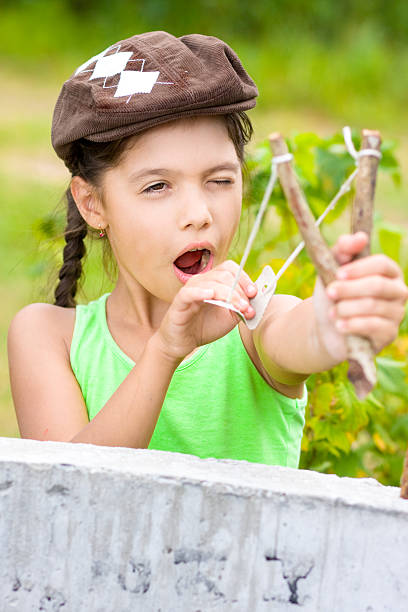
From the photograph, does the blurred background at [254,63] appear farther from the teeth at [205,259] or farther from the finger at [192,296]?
the finger at [192,296]

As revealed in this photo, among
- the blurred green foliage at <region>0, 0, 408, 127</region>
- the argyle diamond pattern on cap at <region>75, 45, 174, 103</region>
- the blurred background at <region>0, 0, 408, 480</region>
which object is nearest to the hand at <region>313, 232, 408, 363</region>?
the argyle diamond pattern on cap at <region>75, 45, 174, 103</region>

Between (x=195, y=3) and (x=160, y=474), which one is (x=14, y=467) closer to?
(x=160, y=474)

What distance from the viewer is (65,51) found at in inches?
398

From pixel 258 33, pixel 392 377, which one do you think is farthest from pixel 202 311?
pixel 258 33

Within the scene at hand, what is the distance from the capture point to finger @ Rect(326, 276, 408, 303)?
3.96 ft

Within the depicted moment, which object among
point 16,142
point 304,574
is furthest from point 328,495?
point 16,142

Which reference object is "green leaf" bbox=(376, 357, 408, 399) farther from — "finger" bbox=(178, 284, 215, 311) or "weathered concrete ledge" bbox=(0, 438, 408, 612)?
"weathered concrete ledge" bbox=(0, 438, 408, 612)

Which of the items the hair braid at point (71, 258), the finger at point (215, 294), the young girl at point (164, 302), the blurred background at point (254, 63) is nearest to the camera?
the finger at point (215, 294)

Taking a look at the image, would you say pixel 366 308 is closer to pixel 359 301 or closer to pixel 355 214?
pixel 359 301

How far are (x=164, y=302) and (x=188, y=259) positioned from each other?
0.85 ft

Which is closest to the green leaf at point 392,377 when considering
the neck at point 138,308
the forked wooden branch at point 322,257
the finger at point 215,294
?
the neck at point 138,308

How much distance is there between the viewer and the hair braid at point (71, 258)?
2.36 m

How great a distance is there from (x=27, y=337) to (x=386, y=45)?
8.66 metres

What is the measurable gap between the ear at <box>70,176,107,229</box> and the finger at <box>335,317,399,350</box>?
3.24 feet
